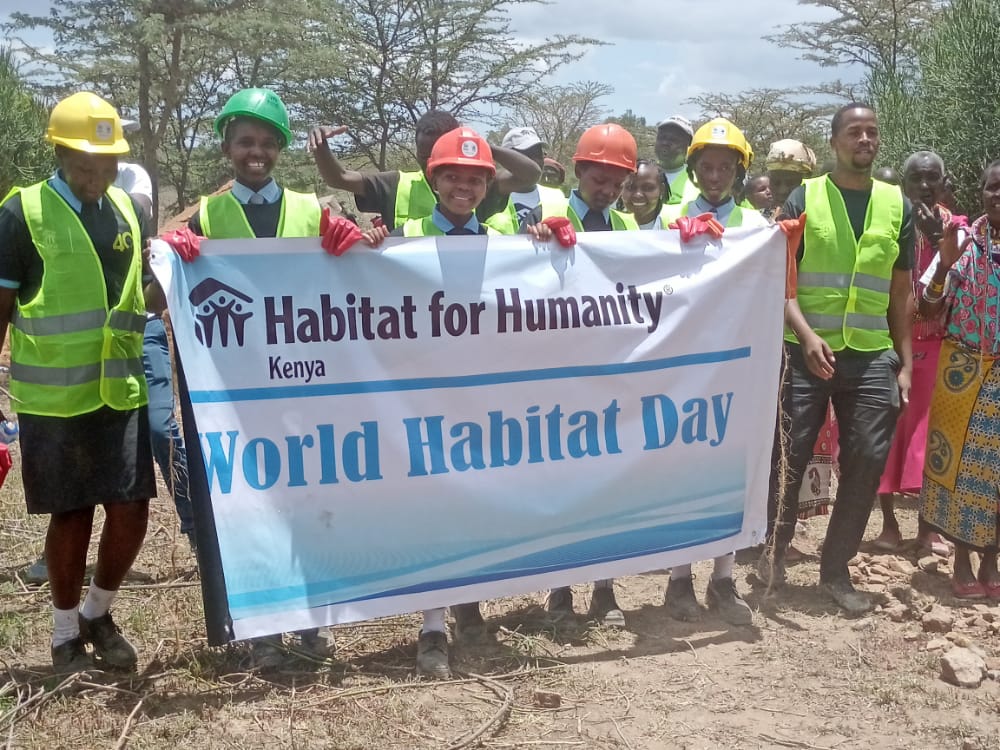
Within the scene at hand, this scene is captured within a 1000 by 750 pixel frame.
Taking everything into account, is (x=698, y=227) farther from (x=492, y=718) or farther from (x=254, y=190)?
(x=492, y=718)

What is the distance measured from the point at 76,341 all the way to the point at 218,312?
49 centimetres

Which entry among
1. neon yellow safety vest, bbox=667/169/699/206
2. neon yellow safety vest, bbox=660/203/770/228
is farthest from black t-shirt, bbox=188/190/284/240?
neon yellow safety vest, bbox=667/169/699/206

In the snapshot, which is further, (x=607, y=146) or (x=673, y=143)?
(x=673, y=143)

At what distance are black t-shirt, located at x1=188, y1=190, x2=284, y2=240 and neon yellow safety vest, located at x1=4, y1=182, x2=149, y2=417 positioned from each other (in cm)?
43

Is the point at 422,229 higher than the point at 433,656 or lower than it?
higher

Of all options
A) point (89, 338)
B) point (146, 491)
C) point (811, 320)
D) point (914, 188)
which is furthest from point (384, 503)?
point (914, 188)

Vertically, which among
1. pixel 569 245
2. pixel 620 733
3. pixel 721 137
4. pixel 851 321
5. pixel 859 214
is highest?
pixel 721 137

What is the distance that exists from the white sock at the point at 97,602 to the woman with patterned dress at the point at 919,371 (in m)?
3.84

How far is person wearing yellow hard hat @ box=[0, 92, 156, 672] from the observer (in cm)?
336

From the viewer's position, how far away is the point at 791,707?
355 cm

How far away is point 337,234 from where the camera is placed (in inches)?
139

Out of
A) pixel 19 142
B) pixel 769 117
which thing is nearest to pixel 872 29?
pixel 769 117

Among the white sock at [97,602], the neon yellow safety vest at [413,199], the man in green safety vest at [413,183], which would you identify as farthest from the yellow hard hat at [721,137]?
the white sock at [97,602]

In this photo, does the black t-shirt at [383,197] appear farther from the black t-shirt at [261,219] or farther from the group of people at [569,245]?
the black t-shirt at [261,219]
